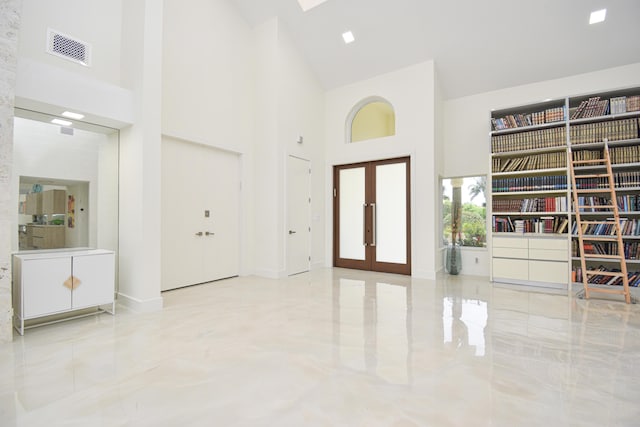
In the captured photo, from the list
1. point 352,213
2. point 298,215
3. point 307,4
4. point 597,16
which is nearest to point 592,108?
point 597,16

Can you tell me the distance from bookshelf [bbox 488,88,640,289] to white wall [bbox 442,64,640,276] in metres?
0.27

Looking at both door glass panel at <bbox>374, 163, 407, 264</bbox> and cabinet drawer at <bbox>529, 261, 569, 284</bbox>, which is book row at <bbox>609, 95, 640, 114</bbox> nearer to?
cabinet drawer at <bbox>529, 261, 569, 284</bbox>

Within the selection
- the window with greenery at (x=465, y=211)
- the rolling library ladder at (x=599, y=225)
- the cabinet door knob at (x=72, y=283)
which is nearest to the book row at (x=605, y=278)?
the rolling library ladder at (x=599, y=225)

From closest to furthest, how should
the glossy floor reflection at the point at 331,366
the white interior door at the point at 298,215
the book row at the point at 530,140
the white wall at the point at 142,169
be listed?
the glossy floor reflection at the point at 331,366
the white wall at the point at 142,169
the book row at the point at 530,140
the white interior door at the point at 298,215

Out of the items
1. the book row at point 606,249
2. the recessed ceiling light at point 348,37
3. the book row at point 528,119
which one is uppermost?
the recessed ceiling light at point 348,37

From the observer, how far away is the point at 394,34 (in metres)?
5.45

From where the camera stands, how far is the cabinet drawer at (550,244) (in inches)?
192

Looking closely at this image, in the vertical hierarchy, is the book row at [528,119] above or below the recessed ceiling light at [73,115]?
above

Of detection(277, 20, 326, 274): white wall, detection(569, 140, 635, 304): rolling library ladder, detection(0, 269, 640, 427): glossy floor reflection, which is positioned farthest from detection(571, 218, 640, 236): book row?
detection(277, 20, 326, 274): white wall

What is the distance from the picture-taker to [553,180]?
16.8 ft

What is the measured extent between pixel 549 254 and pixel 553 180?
3.98 feet

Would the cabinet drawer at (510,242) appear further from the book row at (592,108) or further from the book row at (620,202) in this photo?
the book row at (592,108)

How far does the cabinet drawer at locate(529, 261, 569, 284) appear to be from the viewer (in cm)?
486

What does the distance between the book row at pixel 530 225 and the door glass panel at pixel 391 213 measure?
1621mm
